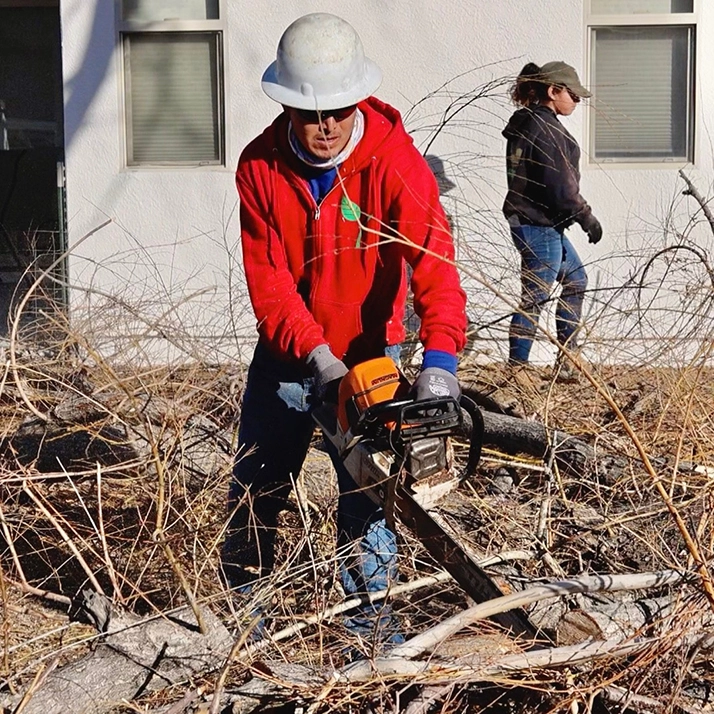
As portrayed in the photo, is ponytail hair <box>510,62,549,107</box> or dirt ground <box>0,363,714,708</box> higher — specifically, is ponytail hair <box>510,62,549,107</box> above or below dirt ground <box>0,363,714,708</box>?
above

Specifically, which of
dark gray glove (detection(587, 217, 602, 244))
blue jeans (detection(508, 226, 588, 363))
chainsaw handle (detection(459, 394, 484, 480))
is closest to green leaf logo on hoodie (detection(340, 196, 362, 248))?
chainsaw handle (detection(459, 394, 484, 480))

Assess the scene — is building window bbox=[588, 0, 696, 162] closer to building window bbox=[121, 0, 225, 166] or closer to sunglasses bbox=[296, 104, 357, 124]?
building window bbox=[121, 0, 225, 166]

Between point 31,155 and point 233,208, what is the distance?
2.86 m

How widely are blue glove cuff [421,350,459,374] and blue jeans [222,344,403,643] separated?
454mm

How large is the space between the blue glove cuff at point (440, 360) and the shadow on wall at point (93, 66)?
5.32m

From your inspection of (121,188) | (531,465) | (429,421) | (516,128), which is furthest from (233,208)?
(429,421)

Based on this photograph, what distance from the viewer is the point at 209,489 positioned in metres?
4.23

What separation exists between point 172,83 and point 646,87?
337cm

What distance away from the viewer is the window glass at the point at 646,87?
8.02 m

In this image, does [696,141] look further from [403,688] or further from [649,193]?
[403,688]

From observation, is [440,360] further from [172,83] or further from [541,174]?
[172,83]

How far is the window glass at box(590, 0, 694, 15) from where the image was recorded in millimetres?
7977

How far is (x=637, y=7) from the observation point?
8.00 metres

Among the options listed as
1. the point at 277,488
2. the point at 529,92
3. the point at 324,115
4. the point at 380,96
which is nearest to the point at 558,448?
the point at 277,488
